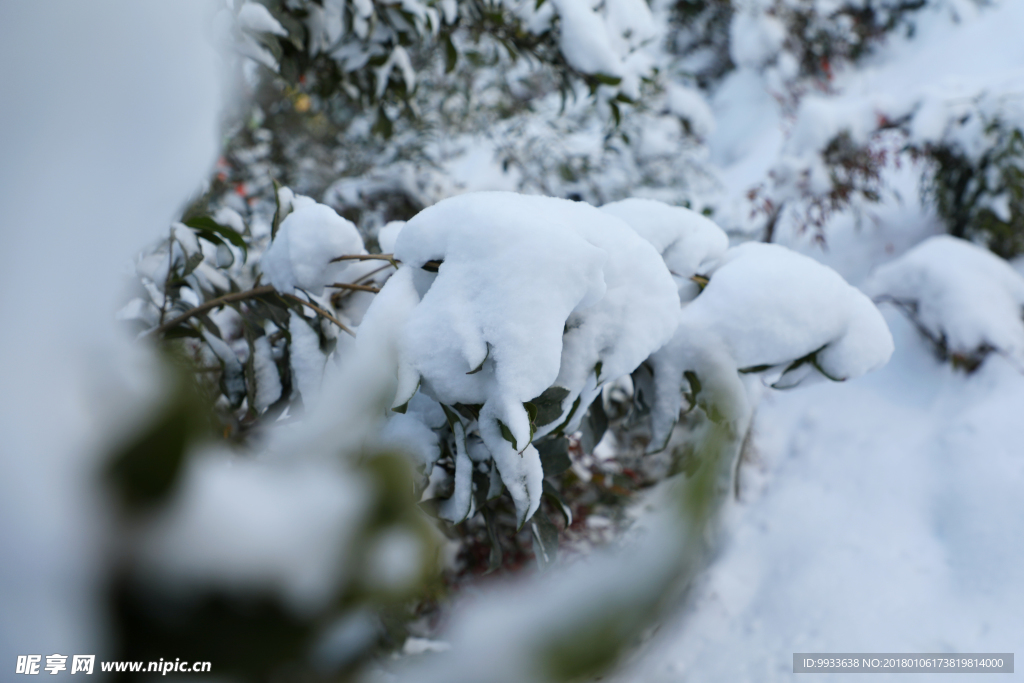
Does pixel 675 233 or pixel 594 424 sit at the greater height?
pixel 675 233

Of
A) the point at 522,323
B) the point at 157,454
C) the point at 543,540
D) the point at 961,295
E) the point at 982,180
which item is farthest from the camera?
the point at 982,180

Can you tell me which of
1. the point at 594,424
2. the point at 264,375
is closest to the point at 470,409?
the point at 594,424

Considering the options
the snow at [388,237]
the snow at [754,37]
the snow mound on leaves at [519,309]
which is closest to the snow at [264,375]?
the snow at [388,237]

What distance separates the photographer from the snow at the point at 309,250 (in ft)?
2.05

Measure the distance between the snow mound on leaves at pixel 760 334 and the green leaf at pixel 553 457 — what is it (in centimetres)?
12

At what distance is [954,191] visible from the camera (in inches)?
93.6

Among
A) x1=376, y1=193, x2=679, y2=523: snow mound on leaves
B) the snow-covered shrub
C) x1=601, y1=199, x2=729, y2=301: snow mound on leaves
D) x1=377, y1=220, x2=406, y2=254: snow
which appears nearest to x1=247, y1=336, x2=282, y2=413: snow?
x1=377, y1=220, x2=406, y2=254: snow

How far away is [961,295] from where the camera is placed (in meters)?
1.88

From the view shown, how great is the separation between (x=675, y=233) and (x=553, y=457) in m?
0.31

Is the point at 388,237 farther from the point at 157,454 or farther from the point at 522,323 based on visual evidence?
the point at 157,454

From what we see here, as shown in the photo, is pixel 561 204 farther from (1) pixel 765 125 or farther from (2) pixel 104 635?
(1) pixel 765 125

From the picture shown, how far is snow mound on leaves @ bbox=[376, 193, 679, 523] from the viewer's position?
0.42 meters

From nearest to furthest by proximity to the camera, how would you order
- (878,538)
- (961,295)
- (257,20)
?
1. (257,20)
2. (878,538)
3. (961,295)

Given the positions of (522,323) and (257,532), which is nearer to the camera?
(257,532)
